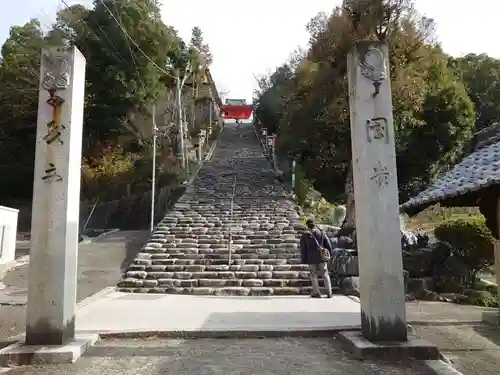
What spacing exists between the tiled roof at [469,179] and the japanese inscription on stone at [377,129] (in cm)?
149

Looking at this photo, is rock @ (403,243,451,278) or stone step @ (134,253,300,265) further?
stone step @ (134,253,300,265)

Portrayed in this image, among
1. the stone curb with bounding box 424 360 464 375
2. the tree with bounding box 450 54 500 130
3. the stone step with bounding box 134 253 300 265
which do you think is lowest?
→ the stone curb with bounding box 424 360 464 375

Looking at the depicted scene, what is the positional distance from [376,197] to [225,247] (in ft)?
28.1

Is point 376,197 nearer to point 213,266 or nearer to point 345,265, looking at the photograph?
point 345,265

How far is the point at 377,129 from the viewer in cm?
598

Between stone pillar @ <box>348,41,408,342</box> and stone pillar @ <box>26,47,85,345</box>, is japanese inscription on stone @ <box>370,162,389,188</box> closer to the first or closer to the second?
stone pillar @ <box>348,41,408,342</box>

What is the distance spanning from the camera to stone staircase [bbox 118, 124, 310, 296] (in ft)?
37.3

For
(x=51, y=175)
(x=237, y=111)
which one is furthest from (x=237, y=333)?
(x=237, y=111)

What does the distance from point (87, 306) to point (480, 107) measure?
29.2 m

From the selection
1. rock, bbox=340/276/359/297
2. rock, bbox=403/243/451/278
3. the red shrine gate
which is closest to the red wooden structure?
the red shrine gate

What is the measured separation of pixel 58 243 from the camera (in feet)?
18.4

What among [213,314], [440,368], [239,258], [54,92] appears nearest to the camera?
[440,368]

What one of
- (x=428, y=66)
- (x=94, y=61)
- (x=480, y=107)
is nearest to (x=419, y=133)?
(x=428, y=66)

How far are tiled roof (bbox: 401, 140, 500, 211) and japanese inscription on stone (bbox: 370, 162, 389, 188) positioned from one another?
4.46 ft
